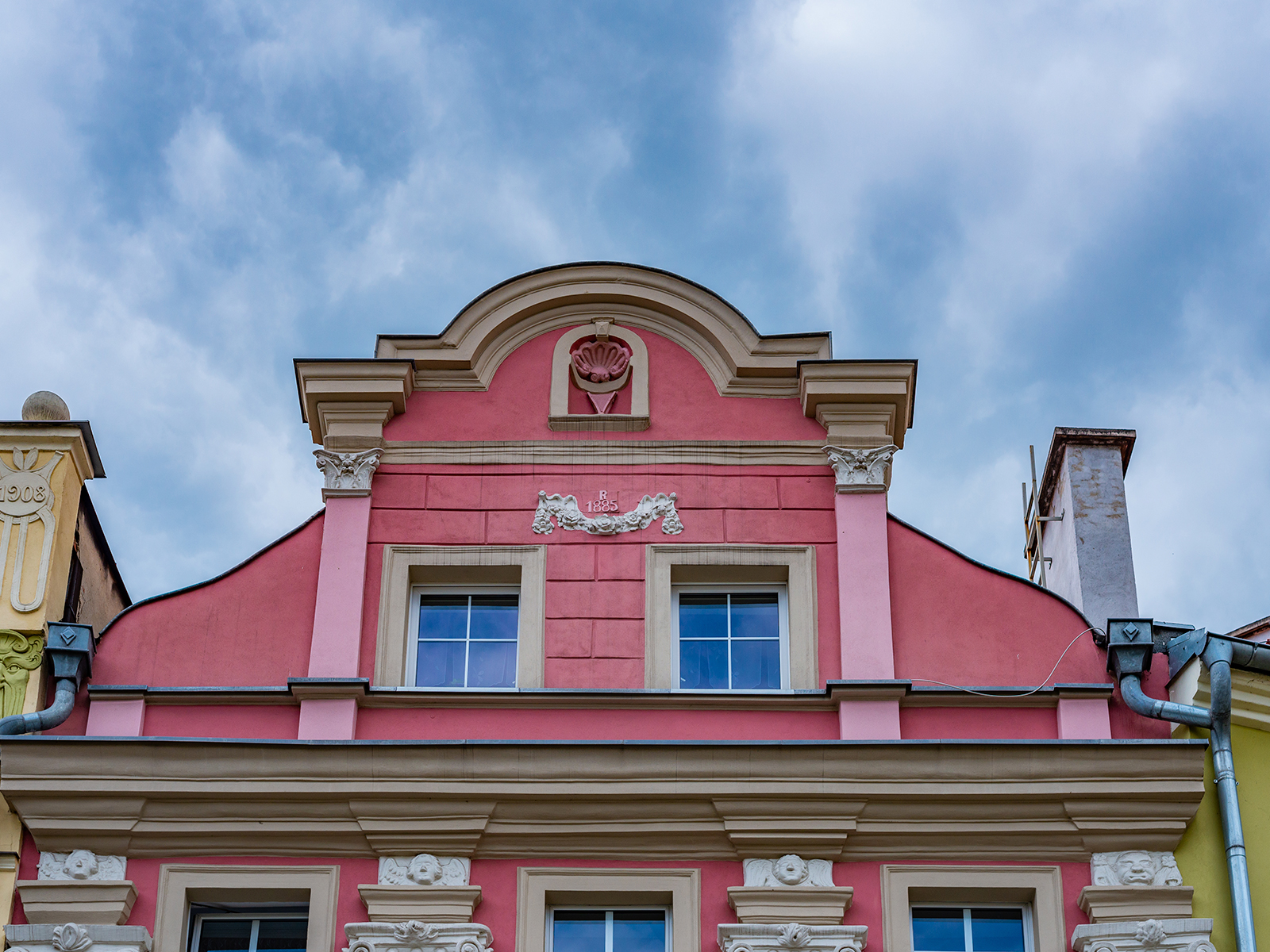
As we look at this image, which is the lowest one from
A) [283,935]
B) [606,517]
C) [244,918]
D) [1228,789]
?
[283,935]

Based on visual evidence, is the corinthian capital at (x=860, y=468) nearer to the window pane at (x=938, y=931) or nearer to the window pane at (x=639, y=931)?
the window pane at (x=938, y=931)

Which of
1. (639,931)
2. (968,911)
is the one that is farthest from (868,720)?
(639,931)

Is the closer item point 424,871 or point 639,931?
point 424,871

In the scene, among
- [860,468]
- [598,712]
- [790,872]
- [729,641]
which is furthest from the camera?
[860,468]

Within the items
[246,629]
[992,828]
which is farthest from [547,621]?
[992,828]

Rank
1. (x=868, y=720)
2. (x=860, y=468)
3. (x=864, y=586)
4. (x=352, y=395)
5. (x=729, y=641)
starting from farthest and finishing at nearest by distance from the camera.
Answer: (x=352, y=395) < (x=860, y=468) < (x=729, y=641) < (x=864, y=586) < (x=868, y=720)

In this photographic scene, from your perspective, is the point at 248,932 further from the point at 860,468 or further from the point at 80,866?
the point at 860,468

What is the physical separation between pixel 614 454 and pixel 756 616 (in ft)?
→ 5.42

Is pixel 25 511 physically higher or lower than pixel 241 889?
higher

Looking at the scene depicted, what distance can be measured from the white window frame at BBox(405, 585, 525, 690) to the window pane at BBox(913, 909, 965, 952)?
3.20 m

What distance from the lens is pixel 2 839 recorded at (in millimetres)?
12281

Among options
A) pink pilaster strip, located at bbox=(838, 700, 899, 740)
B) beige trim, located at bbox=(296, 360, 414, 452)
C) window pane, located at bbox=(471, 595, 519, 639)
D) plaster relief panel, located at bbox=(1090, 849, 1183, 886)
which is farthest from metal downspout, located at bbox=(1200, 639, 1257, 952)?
beige trim, located at bbox=(296, 360, 414, 452)

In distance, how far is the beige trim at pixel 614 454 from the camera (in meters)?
14.0

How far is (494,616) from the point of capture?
13.6m
